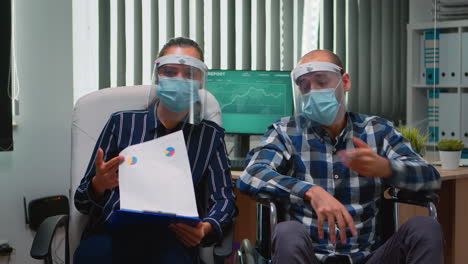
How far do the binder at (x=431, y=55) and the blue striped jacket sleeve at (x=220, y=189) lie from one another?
7.26ft

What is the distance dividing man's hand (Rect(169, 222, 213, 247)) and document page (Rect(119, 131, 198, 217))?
0.10m

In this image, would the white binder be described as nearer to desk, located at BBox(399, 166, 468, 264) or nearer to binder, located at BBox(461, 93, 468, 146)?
binder, located at BBox(461, 93, 468, 146)

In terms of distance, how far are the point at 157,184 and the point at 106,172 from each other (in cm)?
15

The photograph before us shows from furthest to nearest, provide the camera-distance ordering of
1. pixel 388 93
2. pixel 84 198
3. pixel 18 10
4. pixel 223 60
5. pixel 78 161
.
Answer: pixel 388 93 → pixel 223 60 → pixel 18 10 → pixel 78 161 → pixel 84 198

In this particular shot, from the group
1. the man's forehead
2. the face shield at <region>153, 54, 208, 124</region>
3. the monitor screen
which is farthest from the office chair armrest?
the monitor screen

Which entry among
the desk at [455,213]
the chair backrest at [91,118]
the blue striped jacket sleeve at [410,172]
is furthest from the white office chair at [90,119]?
the desk at [455,213]

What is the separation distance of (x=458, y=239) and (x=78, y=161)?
182 centimetres

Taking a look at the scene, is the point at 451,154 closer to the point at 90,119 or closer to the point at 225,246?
the point at 225,246

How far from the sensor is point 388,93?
13.4ft

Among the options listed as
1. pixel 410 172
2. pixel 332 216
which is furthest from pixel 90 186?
pixel 410 172

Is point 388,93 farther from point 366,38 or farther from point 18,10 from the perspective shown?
point 18,10

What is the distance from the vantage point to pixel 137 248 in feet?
5.64

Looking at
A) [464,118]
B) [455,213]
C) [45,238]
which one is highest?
[464,118]

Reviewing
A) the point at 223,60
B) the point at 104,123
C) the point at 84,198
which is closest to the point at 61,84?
the point at 223,60
